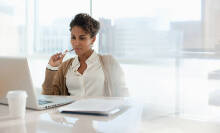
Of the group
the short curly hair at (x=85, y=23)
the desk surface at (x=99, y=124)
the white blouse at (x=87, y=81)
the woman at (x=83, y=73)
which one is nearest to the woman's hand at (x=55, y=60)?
the woman at (x=83, y=73)

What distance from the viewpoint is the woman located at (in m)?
1.86

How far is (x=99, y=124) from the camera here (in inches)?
35.0

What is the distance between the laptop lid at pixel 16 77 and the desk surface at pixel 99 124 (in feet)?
0.26

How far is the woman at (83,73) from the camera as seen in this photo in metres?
1.86

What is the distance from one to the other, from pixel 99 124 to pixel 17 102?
0.31 metres

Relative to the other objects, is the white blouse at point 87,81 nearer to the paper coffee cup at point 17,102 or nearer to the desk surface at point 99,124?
the desk surface at point 99,124

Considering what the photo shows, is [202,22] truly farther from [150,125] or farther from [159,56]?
[150,125]

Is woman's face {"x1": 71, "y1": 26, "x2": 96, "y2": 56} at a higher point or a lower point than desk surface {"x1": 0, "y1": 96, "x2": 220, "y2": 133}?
higher

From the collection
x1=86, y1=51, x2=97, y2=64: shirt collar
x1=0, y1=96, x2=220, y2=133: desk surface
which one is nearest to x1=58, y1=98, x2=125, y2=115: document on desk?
x1=0, y1=96, x2=220, y2=133: desk surface

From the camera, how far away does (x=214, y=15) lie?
8.80ft

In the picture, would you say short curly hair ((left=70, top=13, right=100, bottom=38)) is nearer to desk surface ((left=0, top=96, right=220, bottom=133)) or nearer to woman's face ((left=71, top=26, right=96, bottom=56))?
woman's face ((left=71, top=26, right=96, bottom=56))

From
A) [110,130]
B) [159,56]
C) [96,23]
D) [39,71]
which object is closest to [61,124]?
[110,130]

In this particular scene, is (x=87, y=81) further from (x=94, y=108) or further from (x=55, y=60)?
(x=94, y=108)

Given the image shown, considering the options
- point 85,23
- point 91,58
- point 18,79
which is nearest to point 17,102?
point 18,79
